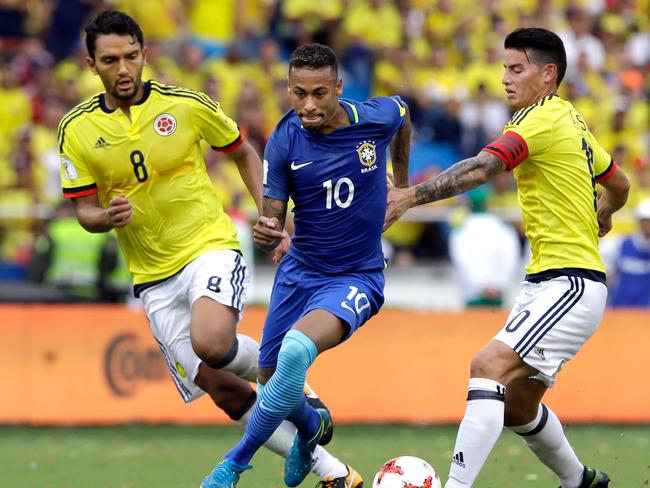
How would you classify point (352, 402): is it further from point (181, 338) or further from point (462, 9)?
point (462, 9)

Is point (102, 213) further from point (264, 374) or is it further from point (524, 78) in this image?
point (524, 78)

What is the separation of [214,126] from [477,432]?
2722 mm

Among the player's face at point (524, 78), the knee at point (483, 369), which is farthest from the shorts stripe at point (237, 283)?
the player's face at point (524, 78)

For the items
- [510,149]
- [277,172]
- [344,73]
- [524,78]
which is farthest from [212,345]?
[344,73]

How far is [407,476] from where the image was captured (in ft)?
23.2

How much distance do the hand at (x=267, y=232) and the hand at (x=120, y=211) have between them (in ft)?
2.76

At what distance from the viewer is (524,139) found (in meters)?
6.92

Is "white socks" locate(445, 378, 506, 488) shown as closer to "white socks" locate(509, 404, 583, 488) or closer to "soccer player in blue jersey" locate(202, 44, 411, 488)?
"white socks" locate(509, 404, 583, 488)

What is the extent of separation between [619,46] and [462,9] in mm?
2659

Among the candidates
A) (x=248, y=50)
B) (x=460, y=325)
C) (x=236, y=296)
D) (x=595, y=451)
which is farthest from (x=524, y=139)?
(x=248, y=50)

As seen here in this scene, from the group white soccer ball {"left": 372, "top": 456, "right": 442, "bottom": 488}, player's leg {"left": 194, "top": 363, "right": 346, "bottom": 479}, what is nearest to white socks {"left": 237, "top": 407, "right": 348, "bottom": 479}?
player's leg {"left": 194, "top": 363, "right": 346, "bottom": 479}

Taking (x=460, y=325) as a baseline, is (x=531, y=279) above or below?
above

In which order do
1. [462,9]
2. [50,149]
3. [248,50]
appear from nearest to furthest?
[50,149] < [248,50] < [462,9]

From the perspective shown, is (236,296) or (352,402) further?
(352,402)
